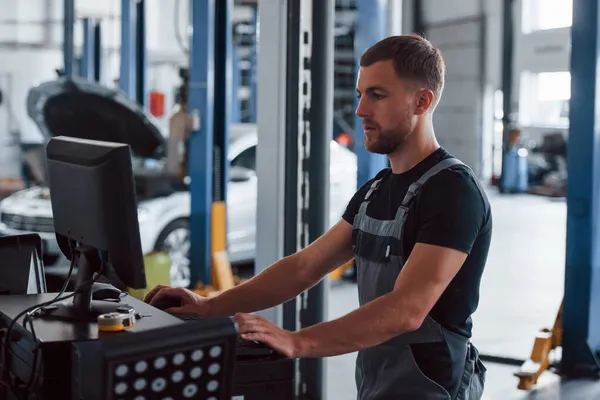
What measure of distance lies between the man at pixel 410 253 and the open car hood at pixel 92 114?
507cm

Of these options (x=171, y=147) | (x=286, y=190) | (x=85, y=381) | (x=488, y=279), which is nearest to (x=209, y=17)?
(x=171, y=147)

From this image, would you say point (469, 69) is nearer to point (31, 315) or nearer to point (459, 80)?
point (459, 80)

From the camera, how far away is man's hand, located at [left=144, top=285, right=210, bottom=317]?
2271 millimetres

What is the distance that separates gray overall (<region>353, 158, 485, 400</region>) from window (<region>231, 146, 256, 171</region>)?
19.8ft

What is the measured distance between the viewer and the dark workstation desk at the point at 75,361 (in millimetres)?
1641

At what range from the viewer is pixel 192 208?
6879mm

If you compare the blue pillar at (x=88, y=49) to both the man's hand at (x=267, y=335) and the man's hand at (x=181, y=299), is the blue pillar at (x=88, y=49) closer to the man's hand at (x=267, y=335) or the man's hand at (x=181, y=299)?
the man's hand at (x=181, y=299)

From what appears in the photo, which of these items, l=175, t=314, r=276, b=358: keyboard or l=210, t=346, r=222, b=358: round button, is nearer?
l=210, t=346, r=222, b=358: round button

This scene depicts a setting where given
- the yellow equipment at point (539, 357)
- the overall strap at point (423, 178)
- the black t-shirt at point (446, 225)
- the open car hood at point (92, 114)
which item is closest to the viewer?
the black t-shirt at point (446, 225)

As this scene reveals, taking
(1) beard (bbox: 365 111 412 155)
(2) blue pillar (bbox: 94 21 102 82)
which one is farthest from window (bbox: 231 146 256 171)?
(1) beard (bbox: 365 111 412 155)

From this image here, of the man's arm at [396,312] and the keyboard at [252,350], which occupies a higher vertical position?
the man's arm at [396,312]

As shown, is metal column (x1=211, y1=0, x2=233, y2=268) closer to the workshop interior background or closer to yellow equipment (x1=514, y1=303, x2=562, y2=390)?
yellow equipment (x1=514, y1=303, x2=562, y2=390)

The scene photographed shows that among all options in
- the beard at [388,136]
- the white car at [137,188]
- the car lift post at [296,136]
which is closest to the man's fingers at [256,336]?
the beard at [388,136]

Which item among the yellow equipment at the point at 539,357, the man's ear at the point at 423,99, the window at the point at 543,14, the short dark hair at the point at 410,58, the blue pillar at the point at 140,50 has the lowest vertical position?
the yellow equipment at the point at 539,357
